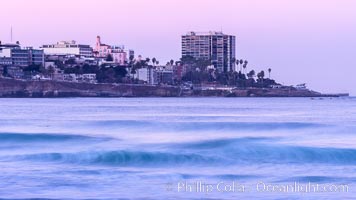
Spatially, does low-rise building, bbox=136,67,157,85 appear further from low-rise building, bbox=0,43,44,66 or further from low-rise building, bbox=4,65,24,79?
low-rise building, bbox=4,65,24,79

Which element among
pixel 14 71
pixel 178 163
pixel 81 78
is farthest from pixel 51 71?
pixel 178 163

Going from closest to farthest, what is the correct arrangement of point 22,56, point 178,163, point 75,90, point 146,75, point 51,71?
point 178,163 < point 75,90 < point 51,71 < point 146,75 < point 22,56

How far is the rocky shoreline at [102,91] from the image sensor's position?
161875mm

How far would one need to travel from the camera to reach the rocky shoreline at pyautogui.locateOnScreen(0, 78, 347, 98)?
531 ft

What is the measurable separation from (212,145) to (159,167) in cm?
958

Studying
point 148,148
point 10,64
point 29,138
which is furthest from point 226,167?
point 10,64

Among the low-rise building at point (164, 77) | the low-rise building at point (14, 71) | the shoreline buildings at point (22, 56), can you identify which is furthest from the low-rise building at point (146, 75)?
the low-rise building at point (14, 71)

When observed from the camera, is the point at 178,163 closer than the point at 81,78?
Yes

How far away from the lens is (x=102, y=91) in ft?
558

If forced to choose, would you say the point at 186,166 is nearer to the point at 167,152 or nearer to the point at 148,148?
the point at 167,152

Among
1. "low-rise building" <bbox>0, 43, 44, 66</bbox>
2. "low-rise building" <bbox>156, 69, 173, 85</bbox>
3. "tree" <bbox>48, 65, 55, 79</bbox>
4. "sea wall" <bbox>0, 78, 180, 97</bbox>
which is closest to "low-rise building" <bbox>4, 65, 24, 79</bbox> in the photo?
"sea wall" <bbox>0, 78, 180, 97</bbox>

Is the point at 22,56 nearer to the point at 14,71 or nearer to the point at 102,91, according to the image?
the point at 14,71

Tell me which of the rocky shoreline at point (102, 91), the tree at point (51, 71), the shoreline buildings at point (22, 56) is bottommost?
the rocky shoreline at point (102, 91)

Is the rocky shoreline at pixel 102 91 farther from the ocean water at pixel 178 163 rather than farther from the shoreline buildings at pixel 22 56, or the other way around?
the ocean water at pixel 178 163
